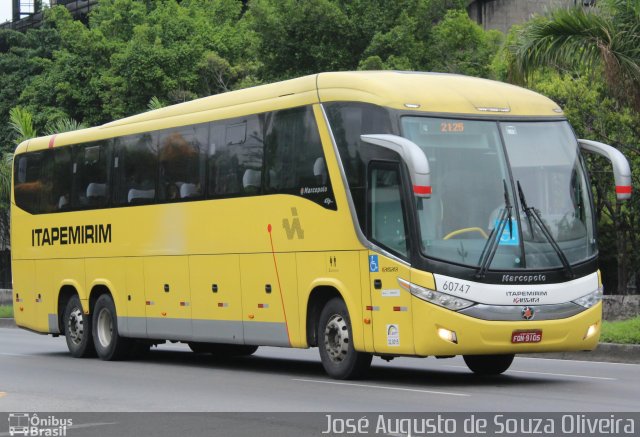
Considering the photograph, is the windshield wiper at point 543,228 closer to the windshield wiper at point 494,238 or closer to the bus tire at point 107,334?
the windshield wiper at point 494,238

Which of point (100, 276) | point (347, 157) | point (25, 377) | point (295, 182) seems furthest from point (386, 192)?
point (100, 276)

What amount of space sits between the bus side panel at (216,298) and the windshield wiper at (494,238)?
15.2 feet

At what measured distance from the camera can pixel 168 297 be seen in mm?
19750

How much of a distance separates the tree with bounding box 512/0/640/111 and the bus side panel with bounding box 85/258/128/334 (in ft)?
25.7

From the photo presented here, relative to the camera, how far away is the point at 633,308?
24.2 metres

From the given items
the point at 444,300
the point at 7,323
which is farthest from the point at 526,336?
the point at 7,323

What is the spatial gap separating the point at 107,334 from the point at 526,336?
354 inches

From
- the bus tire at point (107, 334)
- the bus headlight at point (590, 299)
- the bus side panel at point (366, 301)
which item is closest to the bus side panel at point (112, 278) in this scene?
the bus tire at point (107, 334)

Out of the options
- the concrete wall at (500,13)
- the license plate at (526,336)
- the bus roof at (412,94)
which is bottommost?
the license plate at (526,336)

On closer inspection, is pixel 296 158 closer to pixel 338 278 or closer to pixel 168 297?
pixel 338 278

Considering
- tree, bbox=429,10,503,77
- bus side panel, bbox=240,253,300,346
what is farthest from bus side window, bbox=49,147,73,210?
tree, bbox=429,10,503,77

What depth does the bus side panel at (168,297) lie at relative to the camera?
1936cm

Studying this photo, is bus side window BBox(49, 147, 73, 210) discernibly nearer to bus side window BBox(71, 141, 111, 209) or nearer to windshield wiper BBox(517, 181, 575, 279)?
bus side window BBox(71, 141, 111, 209)

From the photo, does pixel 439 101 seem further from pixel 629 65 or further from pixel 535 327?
pixel 629 65
